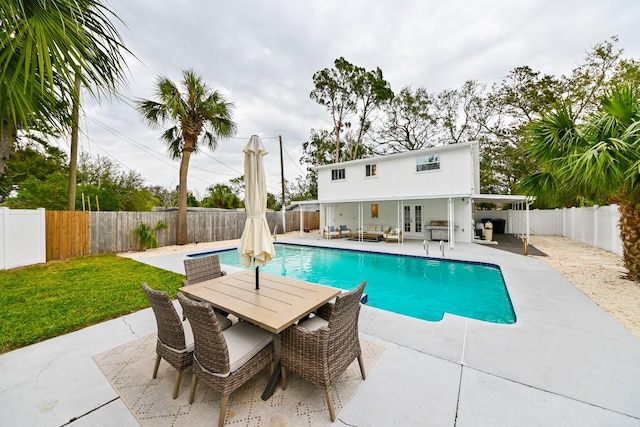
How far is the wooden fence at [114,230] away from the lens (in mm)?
8312

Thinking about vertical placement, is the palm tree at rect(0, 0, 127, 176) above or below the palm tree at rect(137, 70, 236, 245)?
below

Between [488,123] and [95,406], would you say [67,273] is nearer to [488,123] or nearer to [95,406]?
[95,406]

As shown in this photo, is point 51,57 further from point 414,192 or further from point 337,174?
point 337,174

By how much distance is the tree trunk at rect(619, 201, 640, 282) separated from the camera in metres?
5.31

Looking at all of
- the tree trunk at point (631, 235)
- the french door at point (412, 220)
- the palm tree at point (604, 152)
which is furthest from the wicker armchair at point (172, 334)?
the french door at point (412, 220)

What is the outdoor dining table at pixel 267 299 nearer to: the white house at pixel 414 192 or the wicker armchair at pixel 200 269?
the wicker armchair at pixel 200 269

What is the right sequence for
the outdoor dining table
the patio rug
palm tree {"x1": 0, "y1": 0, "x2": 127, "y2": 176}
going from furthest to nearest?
1. the outdoor dining table
2. the patio rug
3. palm tree {"x1": 0, "y1": 0, "x2": 127, "y2": 176}

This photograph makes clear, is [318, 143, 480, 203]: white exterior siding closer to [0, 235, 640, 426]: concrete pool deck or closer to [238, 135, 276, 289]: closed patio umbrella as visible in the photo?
[0, 235, 640, 426]: concrete pool deck

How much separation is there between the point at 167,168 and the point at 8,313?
2272cm

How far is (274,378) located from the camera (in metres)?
2.22

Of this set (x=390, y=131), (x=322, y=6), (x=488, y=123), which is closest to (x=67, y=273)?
(x=322, y=6)

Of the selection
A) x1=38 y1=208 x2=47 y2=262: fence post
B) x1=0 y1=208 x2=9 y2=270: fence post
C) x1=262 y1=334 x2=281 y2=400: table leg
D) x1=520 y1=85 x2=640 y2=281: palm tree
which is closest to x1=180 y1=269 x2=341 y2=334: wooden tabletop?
x1=262 y1=334 x2=281 y2=400: table leg

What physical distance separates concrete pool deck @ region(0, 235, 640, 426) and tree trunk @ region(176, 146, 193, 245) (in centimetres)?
933

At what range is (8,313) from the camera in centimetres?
385
